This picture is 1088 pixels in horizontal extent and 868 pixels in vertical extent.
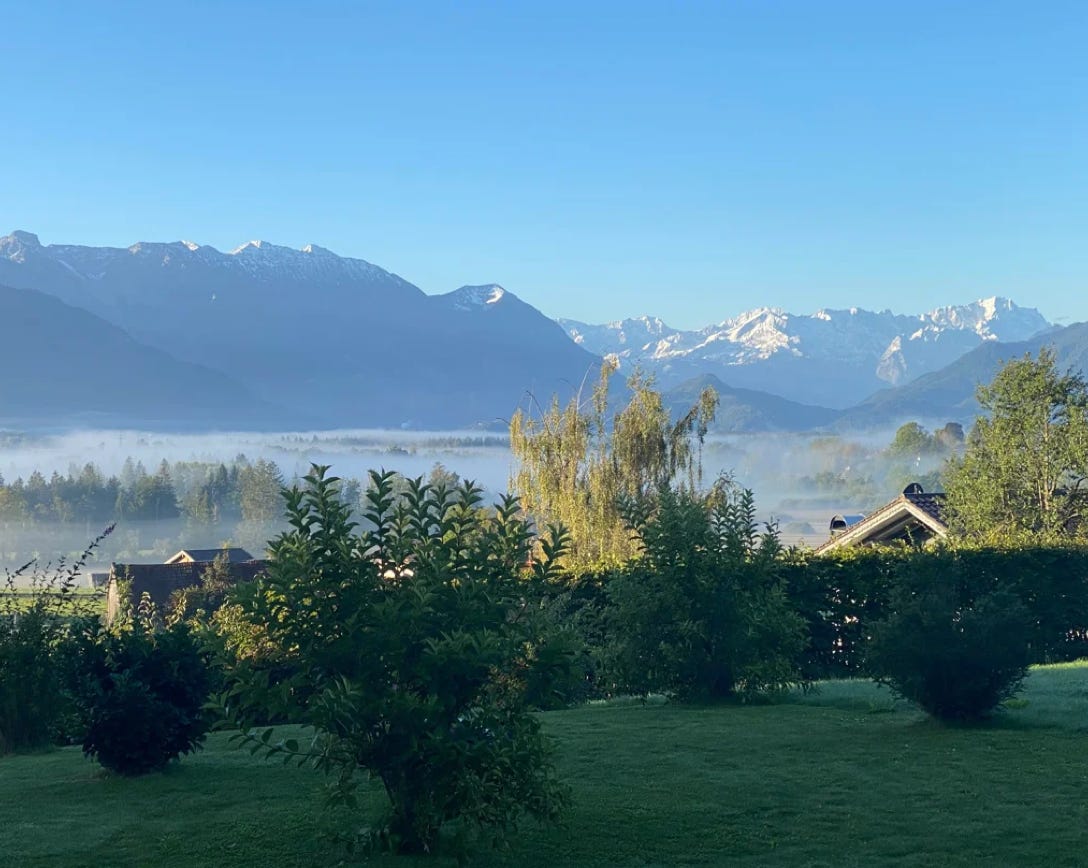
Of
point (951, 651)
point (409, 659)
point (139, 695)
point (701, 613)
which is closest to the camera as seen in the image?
point (409, 659)

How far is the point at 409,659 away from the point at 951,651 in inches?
277

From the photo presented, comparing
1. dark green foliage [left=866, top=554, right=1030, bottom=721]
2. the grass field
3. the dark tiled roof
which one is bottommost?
the dark tiled roof

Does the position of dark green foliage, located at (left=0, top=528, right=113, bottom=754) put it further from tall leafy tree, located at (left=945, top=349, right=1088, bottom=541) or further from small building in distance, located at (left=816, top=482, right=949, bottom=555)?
tall leafy tree, located at (left=945, top=349, right=1088, bottom=541)

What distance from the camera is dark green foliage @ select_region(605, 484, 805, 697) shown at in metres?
17.0

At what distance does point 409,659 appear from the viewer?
8391 millimetres

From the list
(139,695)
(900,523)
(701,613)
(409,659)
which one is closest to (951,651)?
(701,613)

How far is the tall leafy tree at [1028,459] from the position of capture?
3962cm

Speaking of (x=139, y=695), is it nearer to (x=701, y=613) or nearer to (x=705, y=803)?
(x=705, y=803)

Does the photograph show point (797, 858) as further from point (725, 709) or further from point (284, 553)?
point (725, 709)

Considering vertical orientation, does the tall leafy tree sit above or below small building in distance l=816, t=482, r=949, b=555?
above

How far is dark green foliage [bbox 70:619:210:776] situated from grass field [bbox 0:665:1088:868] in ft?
0.90

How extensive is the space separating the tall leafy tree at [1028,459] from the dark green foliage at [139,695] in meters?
31.8

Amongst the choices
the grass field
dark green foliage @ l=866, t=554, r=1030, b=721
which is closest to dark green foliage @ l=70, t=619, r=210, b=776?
the grass field

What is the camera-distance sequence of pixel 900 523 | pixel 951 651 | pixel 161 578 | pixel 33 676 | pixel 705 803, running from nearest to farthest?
pixel 705 803 → pixel 951 651 → pixel 33 676 → pixel 900 523 → pixel 161 578
